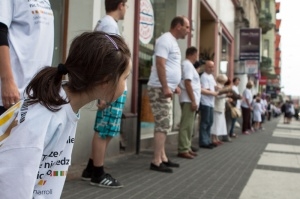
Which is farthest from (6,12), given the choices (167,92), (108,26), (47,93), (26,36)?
(167,92)

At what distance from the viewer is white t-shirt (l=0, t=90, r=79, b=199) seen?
4.28ft

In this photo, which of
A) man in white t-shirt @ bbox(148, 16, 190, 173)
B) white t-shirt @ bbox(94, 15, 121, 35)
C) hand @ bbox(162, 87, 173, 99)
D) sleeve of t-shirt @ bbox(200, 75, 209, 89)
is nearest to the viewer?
white t-shirt @ bbox(94, 15, 121, 35)

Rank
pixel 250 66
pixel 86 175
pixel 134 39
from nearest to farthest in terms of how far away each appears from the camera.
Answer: pixel 86 175, pixel 134 39, pixel 250 66

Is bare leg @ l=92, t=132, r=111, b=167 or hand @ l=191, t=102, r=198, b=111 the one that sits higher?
hand @ l=191, t=102, r=198, b=111

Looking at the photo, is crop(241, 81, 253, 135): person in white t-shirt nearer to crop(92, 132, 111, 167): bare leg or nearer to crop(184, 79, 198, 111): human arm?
crop(184, 79, 198, 111): human arm

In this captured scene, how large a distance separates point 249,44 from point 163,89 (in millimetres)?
18627

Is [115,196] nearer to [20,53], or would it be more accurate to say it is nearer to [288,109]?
[20,53]

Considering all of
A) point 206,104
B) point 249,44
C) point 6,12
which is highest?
point 249,44

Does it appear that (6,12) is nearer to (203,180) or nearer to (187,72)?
(203,180)

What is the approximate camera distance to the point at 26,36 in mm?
2531

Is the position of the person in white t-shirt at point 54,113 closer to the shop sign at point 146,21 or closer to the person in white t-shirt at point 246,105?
the shop sign at point 146,21

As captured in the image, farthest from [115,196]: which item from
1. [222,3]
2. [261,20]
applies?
[261,20]

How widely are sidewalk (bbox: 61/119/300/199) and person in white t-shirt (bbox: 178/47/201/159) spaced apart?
273mm

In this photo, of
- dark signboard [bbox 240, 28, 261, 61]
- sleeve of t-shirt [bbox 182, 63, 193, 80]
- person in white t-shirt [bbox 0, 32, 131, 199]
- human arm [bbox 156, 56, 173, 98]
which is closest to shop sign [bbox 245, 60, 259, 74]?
dark signboard [bbox 240, 28, 261, 61]
